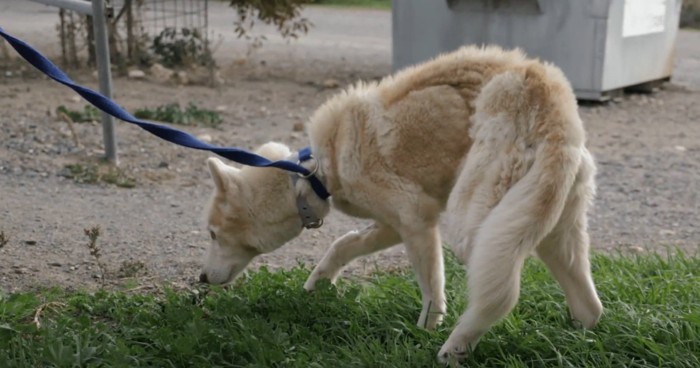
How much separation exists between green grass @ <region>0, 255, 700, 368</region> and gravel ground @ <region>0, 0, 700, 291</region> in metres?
0.64

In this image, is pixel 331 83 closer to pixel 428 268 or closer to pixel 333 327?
pixel 428 268

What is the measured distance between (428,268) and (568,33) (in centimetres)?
638

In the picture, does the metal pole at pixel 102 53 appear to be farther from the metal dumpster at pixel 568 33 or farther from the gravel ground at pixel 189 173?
the metal dumpster at pixel 568 33

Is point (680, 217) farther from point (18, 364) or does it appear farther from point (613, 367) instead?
point (18, 364)

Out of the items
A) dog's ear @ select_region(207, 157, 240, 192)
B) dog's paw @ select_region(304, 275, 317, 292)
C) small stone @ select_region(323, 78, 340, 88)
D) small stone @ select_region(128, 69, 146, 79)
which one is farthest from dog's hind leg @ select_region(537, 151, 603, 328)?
small stone @ select_region(128, 69, 146, 79)

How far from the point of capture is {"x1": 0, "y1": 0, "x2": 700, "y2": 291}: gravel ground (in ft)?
19.5

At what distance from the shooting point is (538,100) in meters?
4.21

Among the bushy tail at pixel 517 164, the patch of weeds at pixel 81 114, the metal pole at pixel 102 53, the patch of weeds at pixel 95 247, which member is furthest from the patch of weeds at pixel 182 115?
the bushy tail at pixel 517 164

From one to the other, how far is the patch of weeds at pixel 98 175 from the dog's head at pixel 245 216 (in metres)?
2.63

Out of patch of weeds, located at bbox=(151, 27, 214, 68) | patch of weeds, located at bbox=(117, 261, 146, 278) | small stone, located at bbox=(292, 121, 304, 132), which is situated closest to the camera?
patch of weeds, located at bbox=(117, 261, 146, 278)

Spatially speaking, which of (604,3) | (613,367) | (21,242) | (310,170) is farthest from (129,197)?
(604,3)

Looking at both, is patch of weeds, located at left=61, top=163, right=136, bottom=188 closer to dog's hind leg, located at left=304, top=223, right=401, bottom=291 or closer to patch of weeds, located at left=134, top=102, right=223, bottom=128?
patch of weeds, located at left=134, top=102, right=223, bottom=128

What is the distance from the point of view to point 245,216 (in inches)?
197

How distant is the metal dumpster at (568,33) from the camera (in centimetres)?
1035
